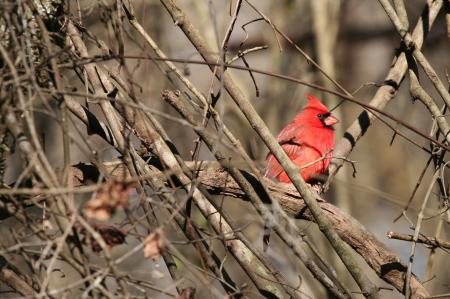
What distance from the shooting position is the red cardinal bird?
5.43 meters

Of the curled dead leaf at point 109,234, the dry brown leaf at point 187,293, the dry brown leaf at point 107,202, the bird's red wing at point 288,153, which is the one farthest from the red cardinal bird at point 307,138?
the dry brown leaf at point 107,202

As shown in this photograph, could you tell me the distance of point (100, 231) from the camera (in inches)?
93.3

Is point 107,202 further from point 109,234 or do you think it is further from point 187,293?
point 187,293

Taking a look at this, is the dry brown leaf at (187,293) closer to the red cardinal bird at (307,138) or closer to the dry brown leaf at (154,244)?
the dry brown leaf at (154,244)

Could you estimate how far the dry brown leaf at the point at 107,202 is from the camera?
7.06 ft

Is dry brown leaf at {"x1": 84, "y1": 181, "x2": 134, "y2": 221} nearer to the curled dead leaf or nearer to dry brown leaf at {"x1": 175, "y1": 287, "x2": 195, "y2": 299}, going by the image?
the curled dead leaf

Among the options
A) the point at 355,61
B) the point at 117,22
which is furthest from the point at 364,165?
the point at 117,22

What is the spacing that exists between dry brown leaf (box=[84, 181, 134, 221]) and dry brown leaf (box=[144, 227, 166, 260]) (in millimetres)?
170

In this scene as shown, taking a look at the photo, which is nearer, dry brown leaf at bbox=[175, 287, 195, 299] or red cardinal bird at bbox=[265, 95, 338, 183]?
dry brown leaf at bbox=[175, 287, 195, 299]

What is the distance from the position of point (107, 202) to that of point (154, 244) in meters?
0.23

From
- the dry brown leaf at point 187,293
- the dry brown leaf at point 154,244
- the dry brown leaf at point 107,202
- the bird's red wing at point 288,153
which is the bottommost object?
the dry brown leaf at point 187,293

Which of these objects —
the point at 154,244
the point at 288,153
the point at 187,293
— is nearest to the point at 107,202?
the point at 154,244

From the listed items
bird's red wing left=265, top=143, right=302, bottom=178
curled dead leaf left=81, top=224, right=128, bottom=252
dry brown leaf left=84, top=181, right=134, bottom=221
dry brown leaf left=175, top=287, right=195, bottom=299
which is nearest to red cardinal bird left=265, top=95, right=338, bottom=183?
bird's red wing left=265, top=143, right=302, bottom=178

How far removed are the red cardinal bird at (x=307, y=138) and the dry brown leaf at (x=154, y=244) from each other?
291 centimetres
